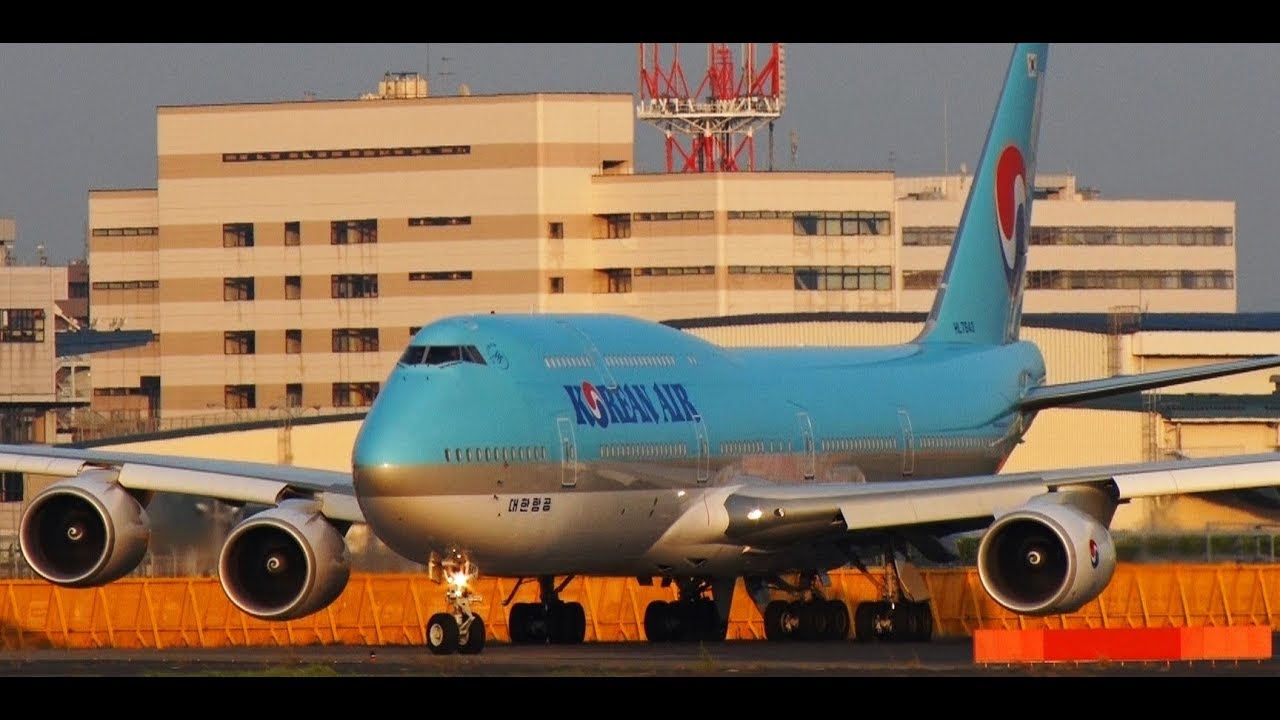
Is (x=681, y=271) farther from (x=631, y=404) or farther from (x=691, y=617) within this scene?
(x=631, y=404)

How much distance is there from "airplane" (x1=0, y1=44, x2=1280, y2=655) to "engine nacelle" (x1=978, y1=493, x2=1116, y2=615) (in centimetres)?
4

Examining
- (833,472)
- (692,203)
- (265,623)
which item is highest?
(692,203)

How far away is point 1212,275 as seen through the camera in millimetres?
147375

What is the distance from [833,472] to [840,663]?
9.32 m

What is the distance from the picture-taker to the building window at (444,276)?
105000 millimetres

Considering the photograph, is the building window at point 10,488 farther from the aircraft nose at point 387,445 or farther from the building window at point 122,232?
the aircraft nose at point 387,445

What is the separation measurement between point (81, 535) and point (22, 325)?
6158 centimetres

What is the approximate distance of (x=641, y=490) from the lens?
116 feet

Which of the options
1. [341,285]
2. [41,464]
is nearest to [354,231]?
[341,285]

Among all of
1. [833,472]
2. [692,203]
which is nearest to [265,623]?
[833,472]

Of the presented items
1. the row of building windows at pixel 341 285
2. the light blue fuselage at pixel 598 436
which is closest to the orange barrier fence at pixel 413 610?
the light blue fuselage at pixel 598 436

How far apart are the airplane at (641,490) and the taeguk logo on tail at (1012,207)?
18.6 ft

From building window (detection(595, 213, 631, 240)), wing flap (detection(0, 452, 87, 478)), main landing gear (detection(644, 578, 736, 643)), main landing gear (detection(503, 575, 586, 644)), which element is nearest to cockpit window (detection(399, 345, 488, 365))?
main landing gear (detection(503, 575, 586, 644))
